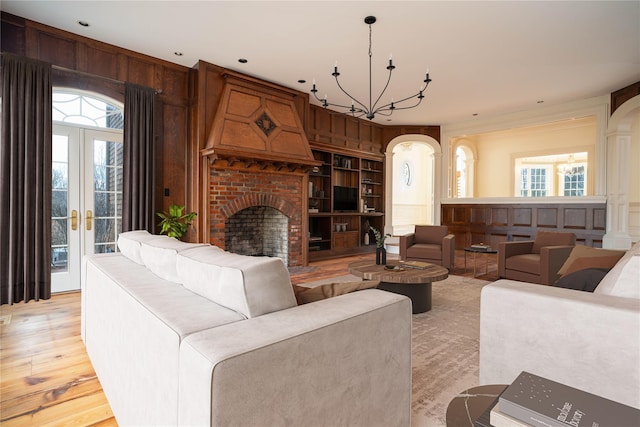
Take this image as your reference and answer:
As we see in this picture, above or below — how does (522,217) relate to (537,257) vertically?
above

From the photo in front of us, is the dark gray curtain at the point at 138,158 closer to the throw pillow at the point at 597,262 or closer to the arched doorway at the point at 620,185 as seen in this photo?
the throw pillow at the point at 597,262

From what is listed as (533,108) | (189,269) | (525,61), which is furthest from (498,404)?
(533,108)

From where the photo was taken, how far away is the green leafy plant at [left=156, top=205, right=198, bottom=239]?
4.43 m

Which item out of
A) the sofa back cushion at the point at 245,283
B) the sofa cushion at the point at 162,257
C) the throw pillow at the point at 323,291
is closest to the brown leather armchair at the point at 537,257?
the throw pillow at the point at 323,291

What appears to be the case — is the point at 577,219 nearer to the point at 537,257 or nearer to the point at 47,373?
the point at 537,257

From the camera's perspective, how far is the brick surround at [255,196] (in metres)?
4.84

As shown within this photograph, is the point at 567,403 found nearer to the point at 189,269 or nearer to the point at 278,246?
the point at 189,269

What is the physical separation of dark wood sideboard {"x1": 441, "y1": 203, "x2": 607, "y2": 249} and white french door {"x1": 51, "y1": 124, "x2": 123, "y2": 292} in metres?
6.97

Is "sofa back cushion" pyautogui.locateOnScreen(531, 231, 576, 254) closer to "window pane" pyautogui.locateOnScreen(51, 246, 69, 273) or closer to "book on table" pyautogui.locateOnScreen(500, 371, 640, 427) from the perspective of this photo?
"book on table" pyautogui.locateOnScreen(500, 371, 640, 427)

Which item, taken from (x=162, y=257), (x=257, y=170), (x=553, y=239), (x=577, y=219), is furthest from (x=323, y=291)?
(x=577, y=219)

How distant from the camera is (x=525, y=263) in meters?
4.22

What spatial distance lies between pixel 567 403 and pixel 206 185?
462 centimetres

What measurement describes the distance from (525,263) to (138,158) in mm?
5092

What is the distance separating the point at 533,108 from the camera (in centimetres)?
682
